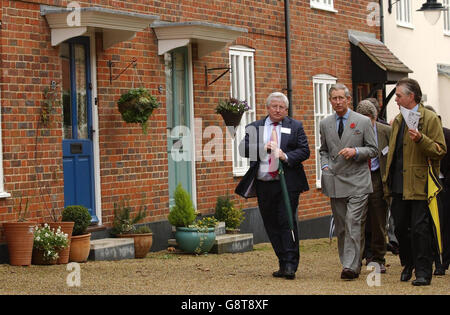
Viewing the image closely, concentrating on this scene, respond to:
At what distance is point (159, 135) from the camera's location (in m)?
14.0

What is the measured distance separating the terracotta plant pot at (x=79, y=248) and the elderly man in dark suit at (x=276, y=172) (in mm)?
2413

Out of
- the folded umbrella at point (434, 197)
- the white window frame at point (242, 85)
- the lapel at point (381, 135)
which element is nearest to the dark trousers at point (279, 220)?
the folded umbrella at point (434, 197)

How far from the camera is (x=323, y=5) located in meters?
18.4

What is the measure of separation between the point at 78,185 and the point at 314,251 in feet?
12.6

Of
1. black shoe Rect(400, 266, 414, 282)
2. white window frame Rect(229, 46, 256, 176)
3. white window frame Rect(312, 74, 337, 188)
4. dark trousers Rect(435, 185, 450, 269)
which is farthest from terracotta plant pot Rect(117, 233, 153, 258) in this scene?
white window frame Rect(312, 74, 337, 188)

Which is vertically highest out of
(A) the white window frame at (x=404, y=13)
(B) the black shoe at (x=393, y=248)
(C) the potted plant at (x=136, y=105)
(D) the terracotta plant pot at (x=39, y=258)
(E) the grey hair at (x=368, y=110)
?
(A) the white window frame at (x=404, y=13)

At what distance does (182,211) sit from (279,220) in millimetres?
3362

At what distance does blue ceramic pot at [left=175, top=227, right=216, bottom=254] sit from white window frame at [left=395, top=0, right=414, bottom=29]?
10.1 meters

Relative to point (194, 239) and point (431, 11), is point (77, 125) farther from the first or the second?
point (431, 11)

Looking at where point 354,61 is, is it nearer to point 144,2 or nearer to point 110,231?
point 144,2

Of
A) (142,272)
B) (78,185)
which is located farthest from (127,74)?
(142,272)

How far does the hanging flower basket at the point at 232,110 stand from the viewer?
48.8ft

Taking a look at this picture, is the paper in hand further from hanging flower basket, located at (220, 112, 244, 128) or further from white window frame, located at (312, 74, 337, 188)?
white window frame, located at (312, 74, 337, 188)

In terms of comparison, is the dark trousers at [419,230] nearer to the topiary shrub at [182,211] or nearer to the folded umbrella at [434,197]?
the folded umbrella at [434,197]
